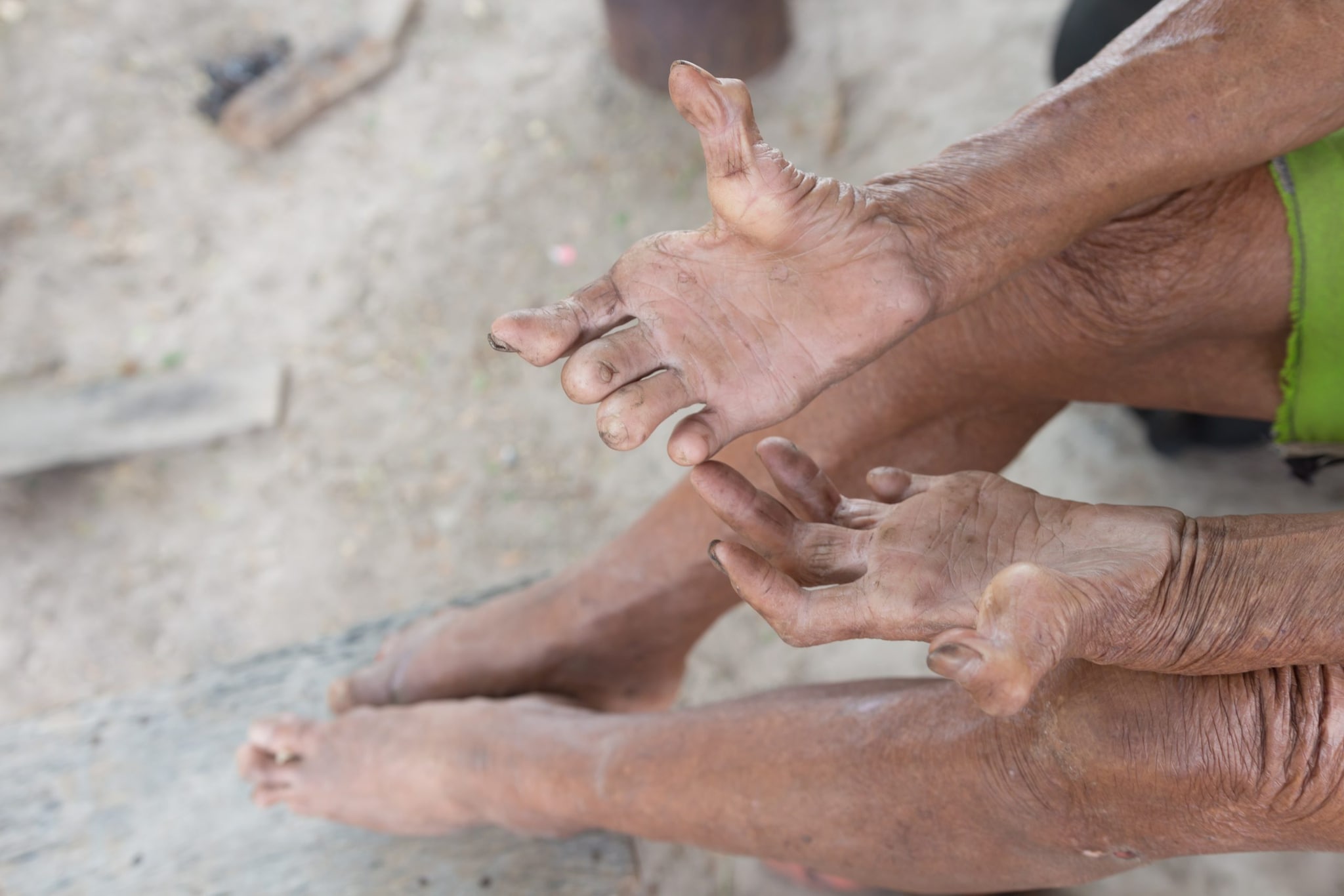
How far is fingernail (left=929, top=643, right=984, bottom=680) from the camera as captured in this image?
82 cm

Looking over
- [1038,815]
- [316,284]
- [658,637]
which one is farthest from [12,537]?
[1038,815]

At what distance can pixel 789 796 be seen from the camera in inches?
51.5

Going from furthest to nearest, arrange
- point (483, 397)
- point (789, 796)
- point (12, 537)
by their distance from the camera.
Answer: point (483, 397) < point (12, 537) < point (789, 796)

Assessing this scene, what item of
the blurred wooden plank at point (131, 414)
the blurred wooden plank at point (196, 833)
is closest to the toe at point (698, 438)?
the blurred wooden plank at point (196, 833)

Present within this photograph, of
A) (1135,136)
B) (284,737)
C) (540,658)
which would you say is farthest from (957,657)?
(284,737)

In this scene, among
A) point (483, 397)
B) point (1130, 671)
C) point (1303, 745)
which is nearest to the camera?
point (1303, 745)

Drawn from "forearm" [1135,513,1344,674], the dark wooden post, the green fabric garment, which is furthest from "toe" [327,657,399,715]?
the dark wooden post

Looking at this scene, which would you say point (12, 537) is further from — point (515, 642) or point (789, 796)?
point (789, 796)

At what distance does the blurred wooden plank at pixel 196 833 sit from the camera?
1799 mm

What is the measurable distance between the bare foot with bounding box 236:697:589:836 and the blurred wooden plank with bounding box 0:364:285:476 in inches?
58.9

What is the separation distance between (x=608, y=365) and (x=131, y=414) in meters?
2.61

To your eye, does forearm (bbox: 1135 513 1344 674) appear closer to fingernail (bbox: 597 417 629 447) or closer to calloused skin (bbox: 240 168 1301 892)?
calloused skin (bbox: 240 168 1301 892)

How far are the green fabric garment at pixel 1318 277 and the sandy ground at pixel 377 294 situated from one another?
47.9 inches

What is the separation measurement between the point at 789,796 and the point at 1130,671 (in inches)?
19.3
